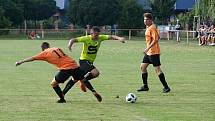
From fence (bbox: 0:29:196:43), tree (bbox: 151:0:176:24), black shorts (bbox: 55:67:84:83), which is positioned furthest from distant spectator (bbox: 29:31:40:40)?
black shorts (bbox: 55:67:84:83)

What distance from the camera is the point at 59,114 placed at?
455 inches

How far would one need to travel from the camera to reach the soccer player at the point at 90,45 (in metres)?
13.9

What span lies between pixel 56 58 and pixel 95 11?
55.3m

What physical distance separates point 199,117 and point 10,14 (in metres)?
58.0

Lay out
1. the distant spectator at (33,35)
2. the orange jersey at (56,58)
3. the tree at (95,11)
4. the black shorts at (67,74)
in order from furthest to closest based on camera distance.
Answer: the tree at (95,11)
the distant spectator at (33,35)
the black shorts at (67,74)
the orange jersey at (56,58)

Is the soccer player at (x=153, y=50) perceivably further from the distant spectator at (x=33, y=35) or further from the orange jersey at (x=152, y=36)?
the distant spectator at (x=33, y=35)

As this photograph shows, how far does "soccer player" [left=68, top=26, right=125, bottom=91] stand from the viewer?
13859 mm

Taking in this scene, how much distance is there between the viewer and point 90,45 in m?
14.1

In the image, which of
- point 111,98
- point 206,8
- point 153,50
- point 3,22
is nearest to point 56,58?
point 111,98

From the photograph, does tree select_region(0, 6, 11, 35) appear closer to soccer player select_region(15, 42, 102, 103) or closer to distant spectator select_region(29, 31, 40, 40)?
distant spectator select_region(29, 31, 40, 40)

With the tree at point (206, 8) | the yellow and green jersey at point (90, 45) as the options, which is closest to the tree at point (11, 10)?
the tree at point (206, 8)

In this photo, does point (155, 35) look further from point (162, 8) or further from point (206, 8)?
point (162, 8)

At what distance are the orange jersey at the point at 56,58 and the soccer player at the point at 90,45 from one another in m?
0.70

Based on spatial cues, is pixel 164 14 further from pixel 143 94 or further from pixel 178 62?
pixel 143 94
